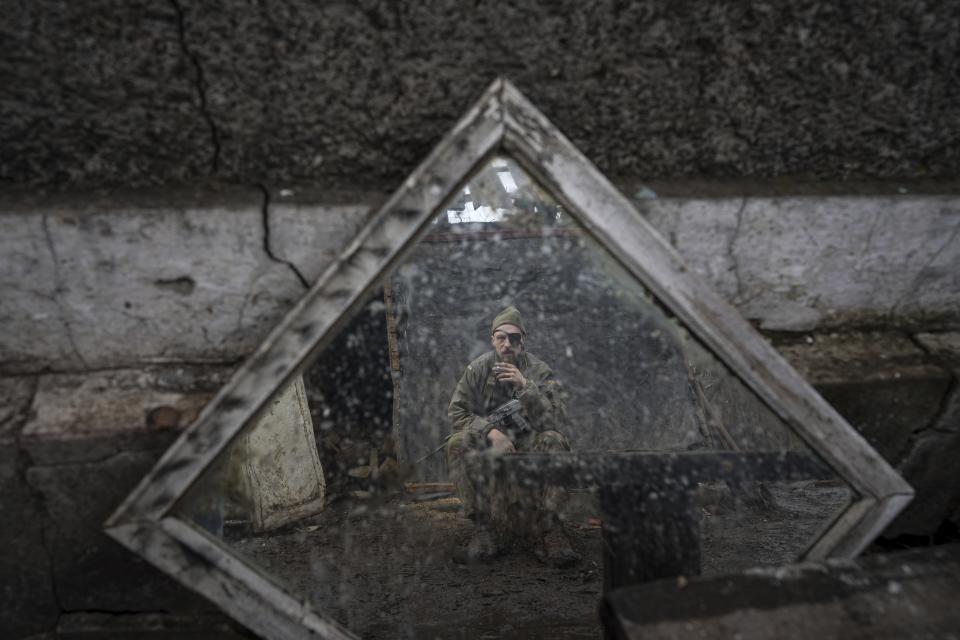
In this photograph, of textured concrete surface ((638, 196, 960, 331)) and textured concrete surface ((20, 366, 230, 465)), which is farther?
textured concrete surface ((638, 196, 960, 331))

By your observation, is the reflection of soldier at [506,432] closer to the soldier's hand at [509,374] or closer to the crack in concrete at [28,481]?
the soldier's hand at [509,374]

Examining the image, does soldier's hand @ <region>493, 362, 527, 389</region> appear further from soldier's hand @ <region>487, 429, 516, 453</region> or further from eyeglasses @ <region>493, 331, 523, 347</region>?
soldier's hand @ <region>487, 429, 516, 453</region>

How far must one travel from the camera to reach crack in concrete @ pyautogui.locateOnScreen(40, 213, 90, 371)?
1.33m

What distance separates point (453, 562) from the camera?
11.5 feet

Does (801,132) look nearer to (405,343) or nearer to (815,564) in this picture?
(815,564)

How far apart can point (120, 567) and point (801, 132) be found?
6.87ft

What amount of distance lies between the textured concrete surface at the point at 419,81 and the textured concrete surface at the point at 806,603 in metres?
1.00

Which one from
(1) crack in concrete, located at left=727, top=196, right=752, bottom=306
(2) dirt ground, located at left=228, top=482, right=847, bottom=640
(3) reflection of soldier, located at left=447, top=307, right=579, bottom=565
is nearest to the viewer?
(1) crack in concrete, located at left=727, top=196, right=752, bottom=306

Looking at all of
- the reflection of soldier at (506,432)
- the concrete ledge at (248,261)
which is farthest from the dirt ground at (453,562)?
the concrete ledge at (248,261)

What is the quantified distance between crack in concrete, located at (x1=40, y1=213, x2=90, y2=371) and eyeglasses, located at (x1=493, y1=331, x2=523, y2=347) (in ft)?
9.73

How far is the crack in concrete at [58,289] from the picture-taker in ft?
4.35

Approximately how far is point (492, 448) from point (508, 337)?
2.70ft

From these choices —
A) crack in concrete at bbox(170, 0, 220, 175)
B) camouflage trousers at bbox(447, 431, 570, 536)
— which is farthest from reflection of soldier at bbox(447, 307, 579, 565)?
crack in concrete at bbox(170, 0, 220, 175)

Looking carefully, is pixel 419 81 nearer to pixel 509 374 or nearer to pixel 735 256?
pixel 735 256
